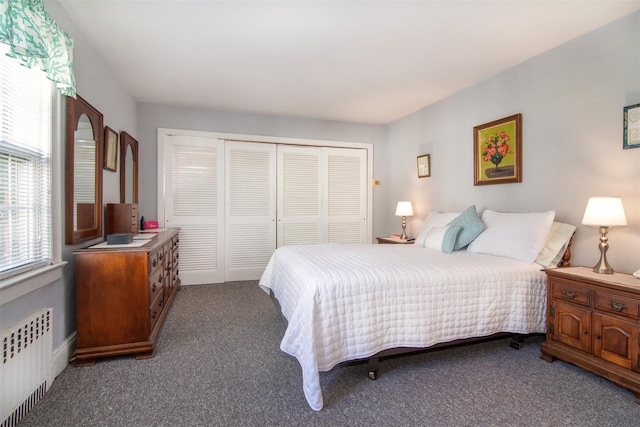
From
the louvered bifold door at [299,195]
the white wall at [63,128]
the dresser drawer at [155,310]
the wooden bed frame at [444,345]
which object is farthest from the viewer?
the louvered bifold door at [299,195]

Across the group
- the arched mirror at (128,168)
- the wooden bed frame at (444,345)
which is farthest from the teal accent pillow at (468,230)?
the arched mirror at (128,168)

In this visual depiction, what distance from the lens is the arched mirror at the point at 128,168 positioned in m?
3.42

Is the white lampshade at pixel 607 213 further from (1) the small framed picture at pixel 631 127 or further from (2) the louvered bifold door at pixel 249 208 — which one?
(2) the louvered bifold door at pixel 249 208

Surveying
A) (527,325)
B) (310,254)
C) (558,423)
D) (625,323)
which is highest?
(310,254)

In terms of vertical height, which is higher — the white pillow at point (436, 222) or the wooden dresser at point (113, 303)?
the white pillow at point (436, 222)

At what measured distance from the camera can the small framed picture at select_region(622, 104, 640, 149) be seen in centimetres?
219

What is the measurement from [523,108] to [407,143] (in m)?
1.89

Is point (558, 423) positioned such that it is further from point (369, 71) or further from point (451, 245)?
point (369, 71)

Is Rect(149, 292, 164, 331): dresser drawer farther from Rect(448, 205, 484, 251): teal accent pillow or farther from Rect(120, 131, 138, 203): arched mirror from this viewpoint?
Rect(448, 205, 484, 251): teal accent pillow

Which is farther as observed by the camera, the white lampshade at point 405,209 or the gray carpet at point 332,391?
the white lampshade at point 405,209

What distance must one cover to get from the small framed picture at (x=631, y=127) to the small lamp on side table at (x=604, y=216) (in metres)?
0.47

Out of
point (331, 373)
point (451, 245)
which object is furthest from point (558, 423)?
point (451, 245)

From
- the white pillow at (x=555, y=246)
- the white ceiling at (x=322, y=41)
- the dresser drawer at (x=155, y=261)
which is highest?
the white ceiling at (x=322, y=41)

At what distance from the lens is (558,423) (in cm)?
162
